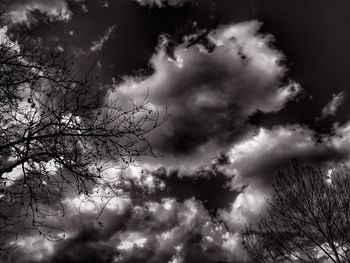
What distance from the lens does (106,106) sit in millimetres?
4840

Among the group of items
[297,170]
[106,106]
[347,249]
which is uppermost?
[297,170]

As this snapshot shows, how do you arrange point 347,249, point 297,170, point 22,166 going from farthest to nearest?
1. point 297,170
2. point 347,249
3. point 22,166

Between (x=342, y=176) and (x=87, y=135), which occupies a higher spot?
(x=342, y=176)

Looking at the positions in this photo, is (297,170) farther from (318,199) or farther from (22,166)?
(22,166)

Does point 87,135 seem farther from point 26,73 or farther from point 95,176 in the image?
point 26,73

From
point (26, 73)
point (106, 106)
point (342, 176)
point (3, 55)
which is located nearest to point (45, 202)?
point (106, 106)

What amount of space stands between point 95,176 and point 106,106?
1.20 m

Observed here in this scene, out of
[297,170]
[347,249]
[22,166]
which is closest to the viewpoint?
[22,166]

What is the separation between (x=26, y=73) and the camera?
4840 mm

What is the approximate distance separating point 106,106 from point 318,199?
10464 mm

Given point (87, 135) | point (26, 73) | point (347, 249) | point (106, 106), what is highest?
point (26, 73)

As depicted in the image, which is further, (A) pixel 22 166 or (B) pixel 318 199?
(B) pixel 318 199

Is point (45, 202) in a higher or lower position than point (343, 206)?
lower

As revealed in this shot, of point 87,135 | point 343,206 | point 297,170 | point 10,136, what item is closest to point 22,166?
point 10,136
